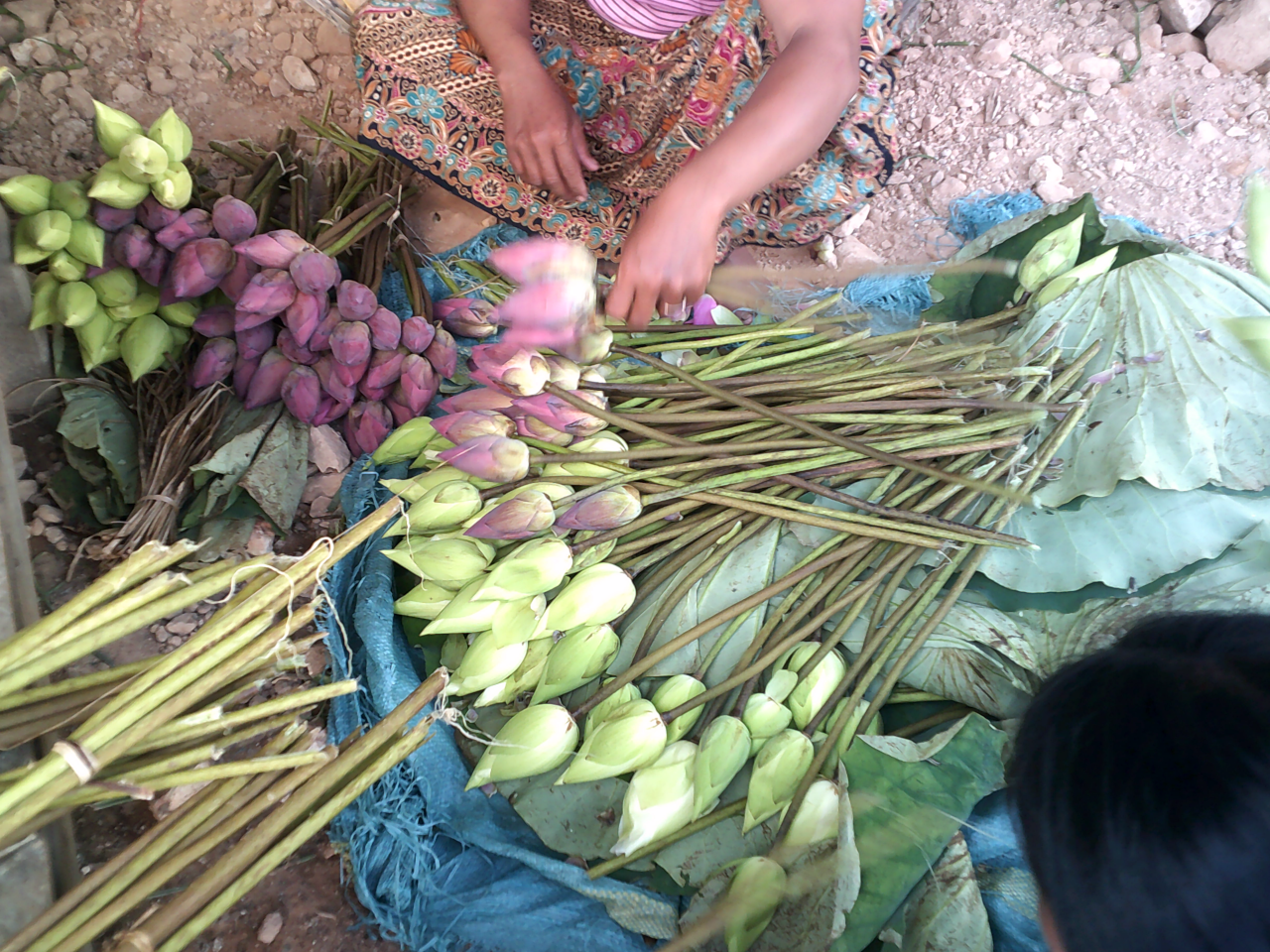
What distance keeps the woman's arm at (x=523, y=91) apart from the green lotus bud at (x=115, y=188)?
0.52 m

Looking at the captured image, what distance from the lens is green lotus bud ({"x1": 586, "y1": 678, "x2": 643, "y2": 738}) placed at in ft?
2.42

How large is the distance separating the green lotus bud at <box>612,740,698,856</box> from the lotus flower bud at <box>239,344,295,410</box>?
2.51 feet

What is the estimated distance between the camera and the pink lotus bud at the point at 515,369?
77 cm

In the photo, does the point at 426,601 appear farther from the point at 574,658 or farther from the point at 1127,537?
the point at 1127,537

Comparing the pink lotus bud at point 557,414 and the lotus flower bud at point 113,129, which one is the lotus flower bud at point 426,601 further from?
the lotus flower bud at point 113,129

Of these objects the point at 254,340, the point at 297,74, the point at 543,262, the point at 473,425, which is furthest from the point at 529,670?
the point at 297,74

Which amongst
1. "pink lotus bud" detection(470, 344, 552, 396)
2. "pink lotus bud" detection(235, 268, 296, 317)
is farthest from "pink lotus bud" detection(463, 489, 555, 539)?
"pink lotus bud" detection(235, 268, 296, 317)

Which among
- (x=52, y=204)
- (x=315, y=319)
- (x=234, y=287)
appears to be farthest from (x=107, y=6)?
(x=315, y=319)

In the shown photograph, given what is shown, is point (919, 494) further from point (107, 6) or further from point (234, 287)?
point (107, 6)

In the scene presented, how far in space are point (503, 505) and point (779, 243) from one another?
0.88 metres

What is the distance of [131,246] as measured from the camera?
931 millimetres

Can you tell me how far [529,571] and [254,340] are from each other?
605 mm

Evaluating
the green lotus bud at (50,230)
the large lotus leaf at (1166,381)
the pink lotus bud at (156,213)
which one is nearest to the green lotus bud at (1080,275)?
the large lotus leaf at (1166,381)

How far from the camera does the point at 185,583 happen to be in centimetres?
52
